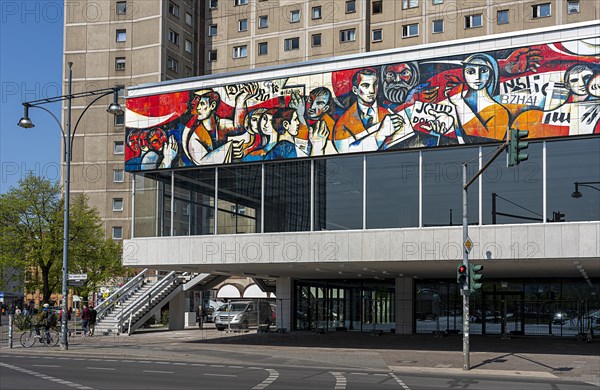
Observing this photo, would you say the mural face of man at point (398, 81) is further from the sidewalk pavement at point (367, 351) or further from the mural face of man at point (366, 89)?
the sidewalk pavement at point (367, 351)

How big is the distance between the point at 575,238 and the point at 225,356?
43.7 ft

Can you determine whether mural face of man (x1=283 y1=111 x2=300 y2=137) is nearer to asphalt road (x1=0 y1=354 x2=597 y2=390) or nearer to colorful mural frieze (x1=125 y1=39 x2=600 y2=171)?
colorful mural frieze (x1=125 y1=39 x2=600 y2=171)

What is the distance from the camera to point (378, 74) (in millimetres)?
30781

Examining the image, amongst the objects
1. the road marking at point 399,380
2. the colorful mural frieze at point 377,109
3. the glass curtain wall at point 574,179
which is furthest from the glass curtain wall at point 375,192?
the road marking at point 399,380

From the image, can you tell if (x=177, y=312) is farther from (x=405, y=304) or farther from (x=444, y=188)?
(x=444, y=188)

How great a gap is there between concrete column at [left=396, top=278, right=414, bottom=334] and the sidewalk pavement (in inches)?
30.6

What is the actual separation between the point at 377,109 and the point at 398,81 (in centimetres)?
132

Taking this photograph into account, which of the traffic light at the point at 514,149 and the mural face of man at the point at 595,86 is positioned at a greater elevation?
the mural face of man at the point at 595,86

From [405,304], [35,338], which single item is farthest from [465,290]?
[35,338]

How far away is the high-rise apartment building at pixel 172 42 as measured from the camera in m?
71.4

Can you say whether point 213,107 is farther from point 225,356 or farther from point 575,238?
point 575,238

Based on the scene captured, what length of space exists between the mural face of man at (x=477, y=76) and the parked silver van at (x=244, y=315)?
23.9 meters

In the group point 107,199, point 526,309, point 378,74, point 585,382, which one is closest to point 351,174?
point 378,74

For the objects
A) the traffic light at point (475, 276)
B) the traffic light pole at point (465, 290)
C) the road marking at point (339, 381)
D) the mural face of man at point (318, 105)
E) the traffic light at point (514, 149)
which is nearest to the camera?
the traffic light at point (514, 149)
